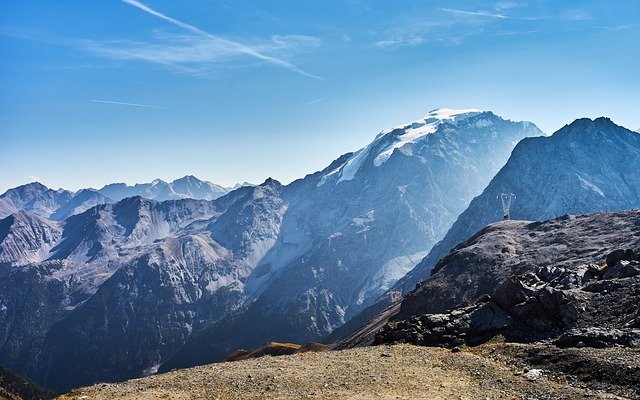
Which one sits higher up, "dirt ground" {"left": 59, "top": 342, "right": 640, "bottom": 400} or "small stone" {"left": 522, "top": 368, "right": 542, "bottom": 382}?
"dirt ground" {"left": 59, "top": 342, "right": 640, "bottom": 400}

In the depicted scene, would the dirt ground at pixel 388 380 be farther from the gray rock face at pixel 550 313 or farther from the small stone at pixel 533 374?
the gray rock face at pixel 550 313

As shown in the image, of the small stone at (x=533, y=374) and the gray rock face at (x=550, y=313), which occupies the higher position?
the gray rock face at (x=550, y=313)

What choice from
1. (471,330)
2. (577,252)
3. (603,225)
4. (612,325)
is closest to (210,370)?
(471,330)

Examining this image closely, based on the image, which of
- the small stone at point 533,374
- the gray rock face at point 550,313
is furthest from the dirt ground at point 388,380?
the gray rock face at point 550,313

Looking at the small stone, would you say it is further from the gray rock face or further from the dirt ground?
the gray rock face

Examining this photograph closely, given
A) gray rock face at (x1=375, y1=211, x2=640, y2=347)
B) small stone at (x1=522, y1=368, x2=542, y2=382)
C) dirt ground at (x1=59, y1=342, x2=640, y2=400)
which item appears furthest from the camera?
gray rock face at (x1=375, y1=211, x2=640, y2=347)

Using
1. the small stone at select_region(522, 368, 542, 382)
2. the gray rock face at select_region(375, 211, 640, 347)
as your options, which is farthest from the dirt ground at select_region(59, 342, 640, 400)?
the gray rock face at select_region(375, 211, 640, 347)

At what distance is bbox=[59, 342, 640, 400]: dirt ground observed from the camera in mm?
30516

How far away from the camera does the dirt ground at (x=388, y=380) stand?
3052cm

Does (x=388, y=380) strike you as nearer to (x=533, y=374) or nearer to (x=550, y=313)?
(x=533, y=374)

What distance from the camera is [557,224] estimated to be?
433 feet

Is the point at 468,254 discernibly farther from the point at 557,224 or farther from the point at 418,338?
the point at 418,338

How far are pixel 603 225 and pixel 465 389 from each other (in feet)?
352

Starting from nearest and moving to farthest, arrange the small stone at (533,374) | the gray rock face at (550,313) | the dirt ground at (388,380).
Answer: the dirt ground at (388,380)
the small stone at (533,374)
the gray rock face at (550,313)
